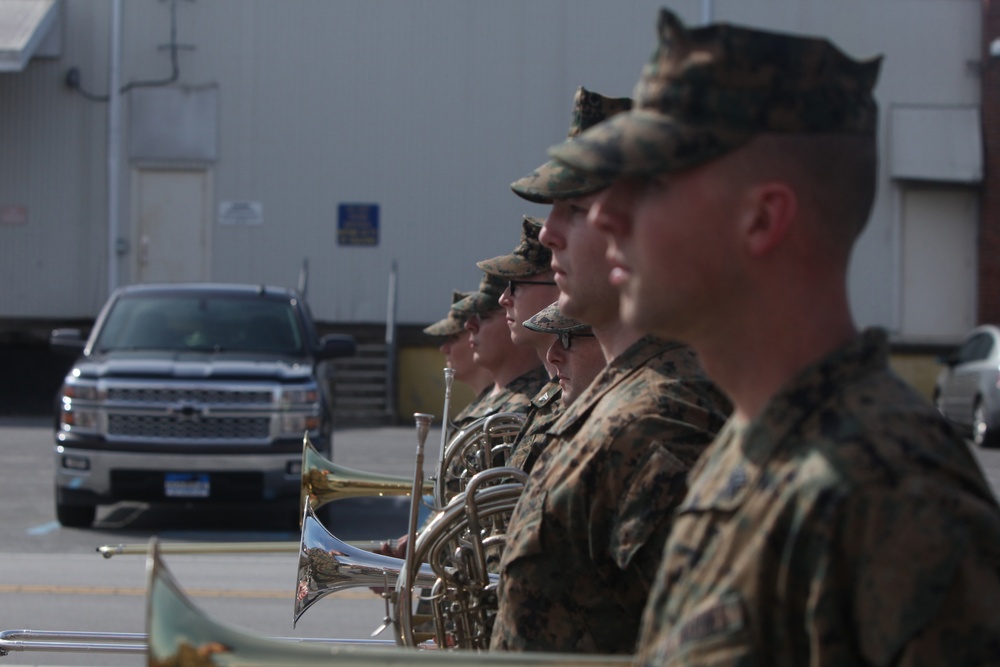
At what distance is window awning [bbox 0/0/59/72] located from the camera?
20062 millimetres

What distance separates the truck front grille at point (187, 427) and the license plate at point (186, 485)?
279 millimetres

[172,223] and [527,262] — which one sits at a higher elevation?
[172,223]

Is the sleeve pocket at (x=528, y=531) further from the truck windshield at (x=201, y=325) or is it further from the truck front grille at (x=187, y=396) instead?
the truck windshield at (x=201, y=325)

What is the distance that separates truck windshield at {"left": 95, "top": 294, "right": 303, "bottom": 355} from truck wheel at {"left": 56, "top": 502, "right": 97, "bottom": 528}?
123cm

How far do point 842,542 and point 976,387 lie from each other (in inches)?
645

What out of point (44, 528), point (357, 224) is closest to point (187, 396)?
point (44, 528)

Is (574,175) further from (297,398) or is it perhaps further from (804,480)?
(297,398)

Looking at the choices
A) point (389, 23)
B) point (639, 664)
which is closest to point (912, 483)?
point (639, 664)

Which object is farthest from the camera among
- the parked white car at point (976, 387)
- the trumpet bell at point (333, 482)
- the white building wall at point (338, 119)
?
the white building wall at point (338, 119)

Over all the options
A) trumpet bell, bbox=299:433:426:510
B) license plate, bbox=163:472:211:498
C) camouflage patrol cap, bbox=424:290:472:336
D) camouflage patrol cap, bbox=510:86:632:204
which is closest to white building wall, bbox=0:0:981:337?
license plate, bbox=163:472:211:498

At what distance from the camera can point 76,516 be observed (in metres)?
10.2

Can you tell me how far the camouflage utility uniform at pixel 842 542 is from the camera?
1402 millimetres

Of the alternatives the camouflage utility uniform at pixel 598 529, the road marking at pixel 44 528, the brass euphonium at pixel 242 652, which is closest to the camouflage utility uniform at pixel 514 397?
the camouflage utility uniform at pixel 598 529

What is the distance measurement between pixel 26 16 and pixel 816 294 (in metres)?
21.4
